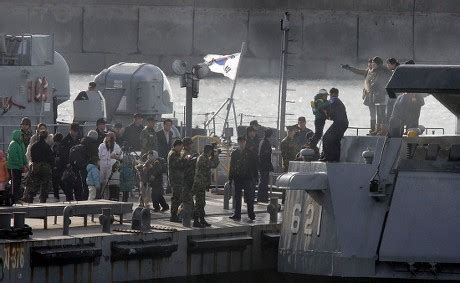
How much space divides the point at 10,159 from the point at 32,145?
0.43 metres

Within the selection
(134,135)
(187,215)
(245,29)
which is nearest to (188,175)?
(187,215)

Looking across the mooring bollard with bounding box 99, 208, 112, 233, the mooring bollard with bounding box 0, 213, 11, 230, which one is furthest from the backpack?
the mooring bollard with bounding box 0, 213, 11, 230

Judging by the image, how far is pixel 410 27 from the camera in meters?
80.7

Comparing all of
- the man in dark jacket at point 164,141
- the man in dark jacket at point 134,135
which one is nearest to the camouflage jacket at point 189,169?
the man in dark jacket at point 134,135

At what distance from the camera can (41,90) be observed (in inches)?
1258

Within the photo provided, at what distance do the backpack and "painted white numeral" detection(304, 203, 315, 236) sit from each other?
4.88 meters

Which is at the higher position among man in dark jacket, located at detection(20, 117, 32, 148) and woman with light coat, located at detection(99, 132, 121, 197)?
man in dark jacket, located at detection(20, 117, 32, 148)

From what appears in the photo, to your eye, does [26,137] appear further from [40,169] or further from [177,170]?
[177,170]

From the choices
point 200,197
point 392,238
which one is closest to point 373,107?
point 200,197

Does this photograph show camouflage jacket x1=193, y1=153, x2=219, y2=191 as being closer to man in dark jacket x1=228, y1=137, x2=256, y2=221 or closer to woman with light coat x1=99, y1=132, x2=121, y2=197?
man in dark jacket x1=228, y1=137, x2=256, y2=221

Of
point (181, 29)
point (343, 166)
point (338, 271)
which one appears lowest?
point (338, 271)

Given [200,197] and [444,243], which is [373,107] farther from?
[444,243]

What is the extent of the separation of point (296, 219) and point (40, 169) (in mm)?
5167

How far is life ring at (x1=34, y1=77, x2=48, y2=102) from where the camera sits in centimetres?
3186
